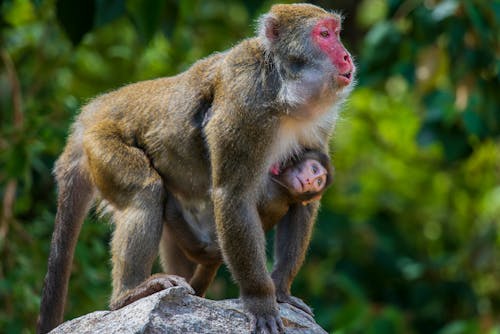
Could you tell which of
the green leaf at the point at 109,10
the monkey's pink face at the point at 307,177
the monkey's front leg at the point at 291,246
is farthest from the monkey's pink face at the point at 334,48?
the green leaf at the point at 109,10

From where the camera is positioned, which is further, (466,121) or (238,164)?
(466,121)

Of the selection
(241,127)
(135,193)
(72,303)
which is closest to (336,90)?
(241,127)

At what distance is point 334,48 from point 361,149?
780cm

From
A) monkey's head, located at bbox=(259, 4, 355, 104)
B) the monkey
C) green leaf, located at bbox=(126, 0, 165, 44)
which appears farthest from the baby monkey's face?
green leaf, located at bbox=(126, 0, 165, 44)

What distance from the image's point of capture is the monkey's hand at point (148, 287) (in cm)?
591

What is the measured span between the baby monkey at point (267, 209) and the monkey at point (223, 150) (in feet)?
0.27

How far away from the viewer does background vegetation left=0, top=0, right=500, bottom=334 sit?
8.52 meters

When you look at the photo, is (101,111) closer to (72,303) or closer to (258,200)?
(258,200)

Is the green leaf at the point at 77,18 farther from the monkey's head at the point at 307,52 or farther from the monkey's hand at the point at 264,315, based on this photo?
the monkey's hand at the point at 264,315

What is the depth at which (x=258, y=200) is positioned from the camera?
6281mm

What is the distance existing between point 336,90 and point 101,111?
5.50ft

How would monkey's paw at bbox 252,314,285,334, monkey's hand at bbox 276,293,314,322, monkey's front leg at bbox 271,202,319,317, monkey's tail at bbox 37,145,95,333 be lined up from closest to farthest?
monkey's paw at bbox 252,314,285,334, monkey's hand at bbox 276,293,314,322, monkey's front leg at bbox 271,202,319,317, monkey's tail at bbox 37,145,95,333

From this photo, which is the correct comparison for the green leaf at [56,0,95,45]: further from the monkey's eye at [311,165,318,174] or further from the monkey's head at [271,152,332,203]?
the monkey's eye at [311,165,318,174]

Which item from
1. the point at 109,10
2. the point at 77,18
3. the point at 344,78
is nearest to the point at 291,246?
the point at 344,78
